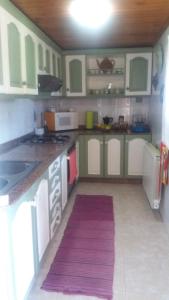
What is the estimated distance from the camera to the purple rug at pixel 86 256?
1.86 meters

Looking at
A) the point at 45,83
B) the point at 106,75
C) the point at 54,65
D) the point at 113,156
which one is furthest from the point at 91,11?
the point at 113,156

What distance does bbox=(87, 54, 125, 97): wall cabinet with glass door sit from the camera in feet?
13.0

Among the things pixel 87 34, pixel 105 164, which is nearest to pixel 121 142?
pixel 105 164

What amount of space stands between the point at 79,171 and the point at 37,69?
1925mm

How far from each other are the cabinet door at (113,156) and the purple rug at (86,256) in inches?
35.0

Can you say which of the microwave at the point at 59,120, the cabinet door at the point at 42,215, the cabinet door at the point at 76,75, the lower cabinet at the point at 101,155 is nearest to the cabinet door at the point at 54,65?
the cabinet door at the point at 76,75

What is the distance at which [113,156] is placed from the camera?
399 centimetres

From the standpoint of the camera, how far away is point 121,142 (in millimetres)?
3930

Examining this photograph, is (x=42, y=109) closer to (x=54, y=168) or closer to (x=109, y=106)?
(x=109, y=106)

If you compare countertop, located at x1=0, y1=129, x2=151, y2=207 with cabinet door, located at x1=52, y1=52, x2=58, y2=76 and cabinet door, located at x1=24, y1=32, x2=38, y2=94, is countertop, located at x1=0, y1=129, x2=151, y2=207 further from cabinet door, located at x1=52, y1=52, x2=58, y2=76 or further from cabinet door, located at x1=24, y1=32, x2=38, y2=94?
cabinet door, located at x1=52, y1=52, x2=58, y2=76

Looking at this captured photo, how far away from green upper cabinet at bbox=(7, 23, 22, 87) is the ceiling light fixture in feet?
1.74

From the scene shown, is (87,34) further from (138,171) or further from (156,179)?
(138,171)


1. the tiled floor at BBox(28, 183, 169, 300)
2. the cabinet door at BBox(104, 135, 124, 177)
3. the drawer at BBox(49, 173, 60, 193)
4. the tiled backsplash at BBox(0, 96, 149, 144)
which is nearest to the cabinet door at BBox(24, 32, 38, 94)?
the tiled backsplash at BBox(0, 96, 149, 144)

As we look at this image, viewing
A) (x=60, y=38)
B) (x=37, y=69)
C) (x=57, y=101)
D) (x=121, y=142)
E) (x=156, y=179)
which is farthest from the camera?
(x=57, y=101)
